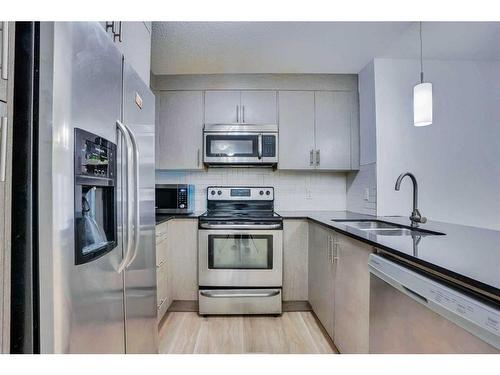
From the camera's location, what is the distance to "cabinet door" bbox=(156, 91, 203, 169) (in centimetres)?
278

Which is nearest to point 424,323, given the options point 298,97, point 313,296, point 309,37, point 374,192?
point 313,296

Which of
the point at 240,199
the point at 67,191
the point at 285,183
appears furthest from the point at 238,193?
the point at 67,191

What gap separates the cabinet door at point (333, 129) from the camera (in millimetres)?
2793

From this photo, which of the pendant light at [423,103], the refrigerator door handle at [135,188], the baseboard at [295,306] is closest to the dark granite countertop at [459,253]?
the pendant light at [423,103]

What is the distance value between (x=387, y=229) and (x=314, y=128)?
4.20ft

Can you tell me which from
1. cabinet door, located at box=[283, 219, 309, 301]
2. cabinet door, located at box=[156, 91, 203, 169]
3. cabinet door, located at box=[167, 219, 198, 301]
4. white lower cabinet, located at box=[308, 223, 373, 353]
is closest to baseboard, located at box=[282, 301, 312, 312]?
cabinet door, located at box=[283, 219, 309, 301]

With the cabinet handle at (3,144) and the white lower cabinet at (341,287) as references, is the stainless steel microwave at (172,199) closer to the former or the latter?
the white lower cabinet at (341,287)

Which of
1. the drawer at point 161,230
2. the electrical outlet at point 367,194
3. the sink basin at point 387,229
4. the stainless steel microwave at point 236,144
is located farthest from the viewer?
the stainless steel microwave at point 236,144

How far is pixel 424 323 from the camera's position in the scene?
98 cm

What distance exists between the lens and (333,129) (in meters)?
2.80

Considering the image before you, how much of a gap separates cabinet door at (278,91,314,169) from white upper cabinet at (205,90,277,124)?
0.48 feet

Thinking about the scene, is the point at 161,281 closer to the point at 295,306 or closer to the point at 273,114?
the point at 295,306

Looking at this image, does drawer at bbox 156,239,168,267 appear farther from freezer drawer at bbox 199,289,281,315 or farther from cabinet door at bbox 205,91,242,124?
cabinet door at bbox 205,91,242,124
